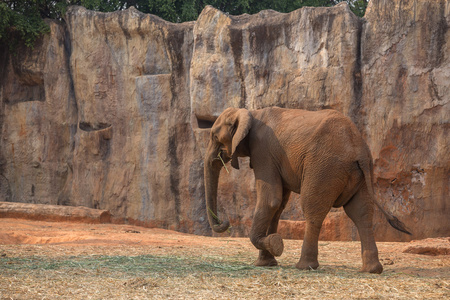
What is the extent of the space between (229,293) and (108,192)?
35.5 ft

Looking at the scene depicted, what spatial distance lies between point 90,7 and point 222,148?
11860mm

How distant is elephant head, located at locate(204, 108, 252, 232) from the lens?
749cm

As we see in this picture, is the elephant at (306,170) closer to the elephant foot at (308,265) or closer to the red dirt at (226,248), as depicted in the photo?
the elephant foot at (308,265)

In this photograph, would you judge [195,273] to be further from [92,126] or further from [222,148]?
[92,126]

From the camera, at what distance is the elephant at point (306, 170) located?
6676 mm

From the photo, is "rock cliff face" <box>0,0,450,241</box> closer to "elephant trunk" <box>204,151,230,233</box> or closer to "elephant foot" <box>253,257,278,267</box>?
"elephant trunk" <box>204,151,230,233</box>

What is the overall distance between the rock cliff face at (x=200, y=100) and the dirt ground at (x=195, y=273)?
3190mm

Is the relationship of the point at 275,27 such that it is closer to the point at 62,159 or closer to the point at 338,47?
Result: the point at 338,47

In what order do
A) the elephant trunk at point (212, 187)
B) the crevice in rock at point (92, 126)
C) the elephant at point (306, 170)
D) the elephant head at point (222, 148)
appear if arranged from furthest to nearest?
the crevice in rock at point (92, 126), the elephant trunk at point (212, 187), the elephant head at point (222, 148), the elephant at point (306, 170)

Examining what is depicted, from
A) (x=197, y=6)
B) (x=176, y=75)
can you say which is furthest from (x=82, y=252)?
(x=197, y=6)

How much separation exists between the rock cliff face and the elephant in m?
5.16

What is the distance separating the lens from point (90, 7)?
58.9 ft

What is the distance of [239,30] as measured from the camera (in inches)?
545

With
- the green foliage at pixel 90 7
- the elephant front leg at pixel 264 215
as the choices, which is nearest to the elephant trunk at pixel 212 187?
the elephant front leg at pixel 264 215
